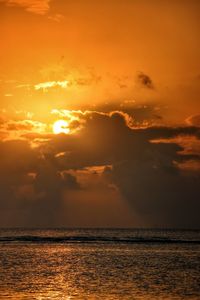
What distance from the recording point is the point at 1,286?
39.2 meters

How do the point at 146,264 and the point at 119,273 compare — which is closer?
the point at 119,273

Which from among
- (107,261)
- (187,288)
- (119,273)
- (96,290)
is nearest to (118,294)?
(96,290)

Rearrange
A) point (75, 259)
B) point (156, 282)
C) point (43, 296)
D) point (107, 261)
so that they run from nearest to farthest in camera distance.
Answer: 1. point (43, 296)
2. point (156, 282)
3. point (107, 261)
4. point (75, 259)

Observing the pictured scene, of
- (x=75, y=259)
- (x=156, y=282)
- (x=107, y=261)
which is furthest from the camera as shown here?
(x=75, y=259)

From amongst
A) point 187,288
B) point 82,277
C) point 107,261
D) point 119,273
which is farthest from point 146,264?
point 187,288

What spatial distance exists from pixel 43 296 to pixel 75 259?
32129mm

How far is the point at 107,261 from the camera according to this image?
206 ft

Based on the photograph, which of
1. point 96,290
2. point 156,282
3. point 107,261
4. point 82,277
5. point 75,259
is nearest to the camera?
point 96,290

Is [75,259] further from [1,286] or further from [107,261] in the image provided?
[1,286]

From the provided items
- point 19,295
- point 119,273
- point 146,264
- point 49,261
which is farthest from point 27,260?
point 19,295

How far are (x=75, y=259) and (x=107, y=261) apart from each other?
5.55 m

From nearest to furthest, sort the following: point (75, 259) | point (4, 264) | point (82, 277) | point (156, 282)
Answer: point (156, 282) → point (82, 277) → point (4, 264) → point (75, 259)

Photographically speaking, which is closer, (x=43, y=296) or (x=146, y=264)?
(x=43, y=296)

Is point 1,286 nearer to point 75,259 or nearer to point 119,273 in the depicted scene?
point 119,273
